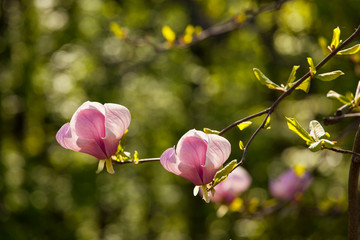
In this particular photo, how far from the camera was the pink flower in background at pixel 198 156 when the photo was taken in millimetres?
618

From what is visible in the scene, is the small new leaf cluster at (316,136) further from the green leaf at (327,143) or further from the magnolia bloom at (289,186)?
the magnolia bloom at (289,186)

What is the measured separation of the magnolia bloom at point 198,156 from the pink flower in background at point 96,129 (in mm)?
80

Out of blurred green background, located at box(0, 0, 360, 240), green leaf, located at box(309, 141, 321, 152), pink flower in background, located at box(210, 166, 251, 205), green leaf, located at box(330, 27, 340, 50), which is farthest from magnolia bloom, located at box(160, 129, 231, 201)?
blurred green background, located at box(0, 0, 360, 240)

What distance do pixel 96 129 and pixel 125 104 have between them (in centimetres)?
240

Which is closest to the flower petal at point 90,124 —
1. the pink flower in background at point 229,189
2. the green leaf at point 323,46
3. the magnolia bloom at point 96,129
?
the magnolia bloom at point 96,129

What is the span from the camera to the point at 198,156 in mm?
627

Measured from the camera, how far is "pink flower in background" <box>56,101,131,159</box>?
25.6 inches

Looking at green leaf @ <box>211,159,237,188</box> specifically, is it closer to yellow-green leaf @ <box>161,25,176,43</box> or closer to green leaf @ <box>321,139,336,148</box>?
green leaf @ <box>321,139,336,148</box>

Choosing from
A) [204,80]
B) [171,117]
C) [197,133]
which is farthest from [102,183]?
[197,133]

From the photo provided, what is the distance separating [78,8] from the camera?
3406 mm

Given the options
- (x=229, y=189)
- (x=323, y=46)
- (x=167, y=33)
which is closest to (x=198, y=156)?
(x=323, y=46)

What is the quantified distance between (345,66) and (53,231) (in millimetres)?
2239

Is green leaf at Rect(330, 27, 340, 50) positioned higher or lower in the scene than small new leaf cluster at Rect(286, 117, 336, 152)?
higher

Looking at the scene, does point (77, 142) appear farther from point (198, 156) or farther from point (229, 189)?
point (229, 189)
